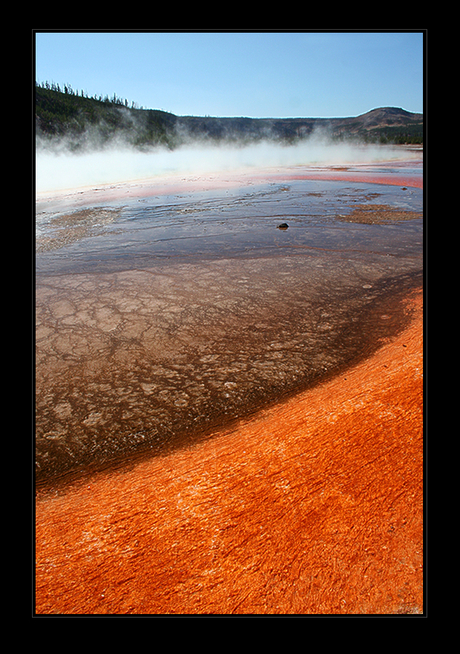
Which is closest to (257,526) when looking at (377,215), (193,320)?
(193,320)

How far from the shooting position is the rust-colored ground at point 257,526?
1.35 m

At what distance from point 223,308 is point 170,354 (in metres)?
1.16

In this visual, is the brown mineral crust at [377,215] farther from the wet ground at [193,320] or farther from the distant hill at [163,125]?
the distant hill at [163,125]

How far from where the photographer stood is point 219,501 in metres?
1.74

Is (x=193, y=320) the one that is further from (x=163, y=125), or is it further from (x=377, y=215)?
(x=163, y=125)

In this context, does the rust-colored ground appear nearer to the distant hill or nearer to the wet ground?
the wet ground

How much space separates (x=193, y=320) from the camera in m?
4.02

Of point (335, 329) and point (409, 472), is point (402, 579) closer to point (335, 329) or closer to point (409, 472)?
point (409, 472)

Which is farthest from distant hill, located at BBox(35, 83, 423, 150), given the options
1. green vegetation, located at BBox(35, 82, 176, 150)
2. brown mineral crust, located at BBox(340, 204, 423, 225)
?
brown mineral crust, located at BBox(340, 204, 423, 225)

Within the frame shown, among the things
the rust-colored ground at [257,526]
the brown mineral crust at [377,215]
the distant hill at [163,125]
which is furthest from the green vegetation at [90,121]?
the rust-colored ground at [257,526]

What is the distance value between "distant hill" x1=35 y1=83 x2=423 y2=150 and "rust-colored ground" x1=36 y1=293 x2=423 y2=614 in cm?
2217

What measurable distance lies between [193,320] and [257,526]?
263 centimetres

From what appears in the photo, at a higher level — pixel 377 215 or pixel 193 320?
pixel 377 215

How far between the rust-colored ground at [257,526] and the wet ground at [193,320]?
0.42m
